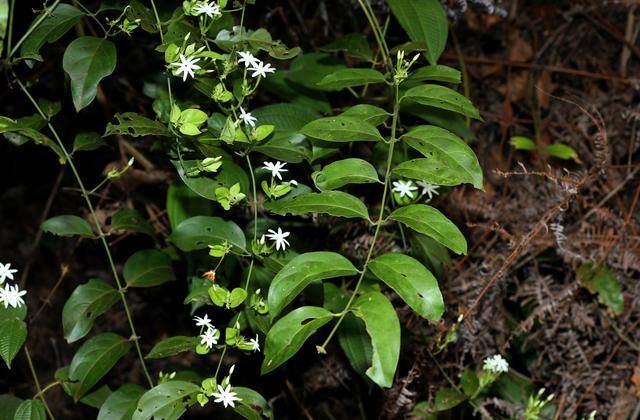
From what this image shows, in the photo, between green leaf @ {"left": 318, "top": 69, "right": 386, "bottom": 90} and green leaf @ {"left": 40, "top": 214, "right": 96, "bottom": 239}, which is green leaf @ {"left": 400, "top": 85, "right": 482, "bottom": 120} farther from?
green leaf @ {"left": 40, "top": 214, "right": 96, "bottom": 239}

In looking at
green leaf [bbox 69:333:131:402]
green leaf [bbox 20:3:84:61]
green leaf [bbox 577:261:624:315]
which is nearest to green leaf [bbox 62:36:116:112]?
green leaf [bbox 20:3:84:61]

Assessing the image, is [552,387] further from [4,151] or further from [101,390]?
[4,151]

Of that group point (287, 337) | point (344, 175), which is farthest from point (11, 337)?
point (344, 175)

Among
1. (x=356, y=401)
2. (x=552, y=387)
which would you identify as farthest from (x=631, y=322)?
(x=356, y=401)

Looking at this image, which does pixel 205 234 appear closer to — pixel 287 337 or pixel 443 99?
pixel 287 337

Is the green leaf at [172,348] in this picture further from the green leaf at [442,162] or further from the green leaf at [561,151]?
the green leaf at [561,151]

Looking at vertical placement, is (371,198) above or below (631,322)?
above
